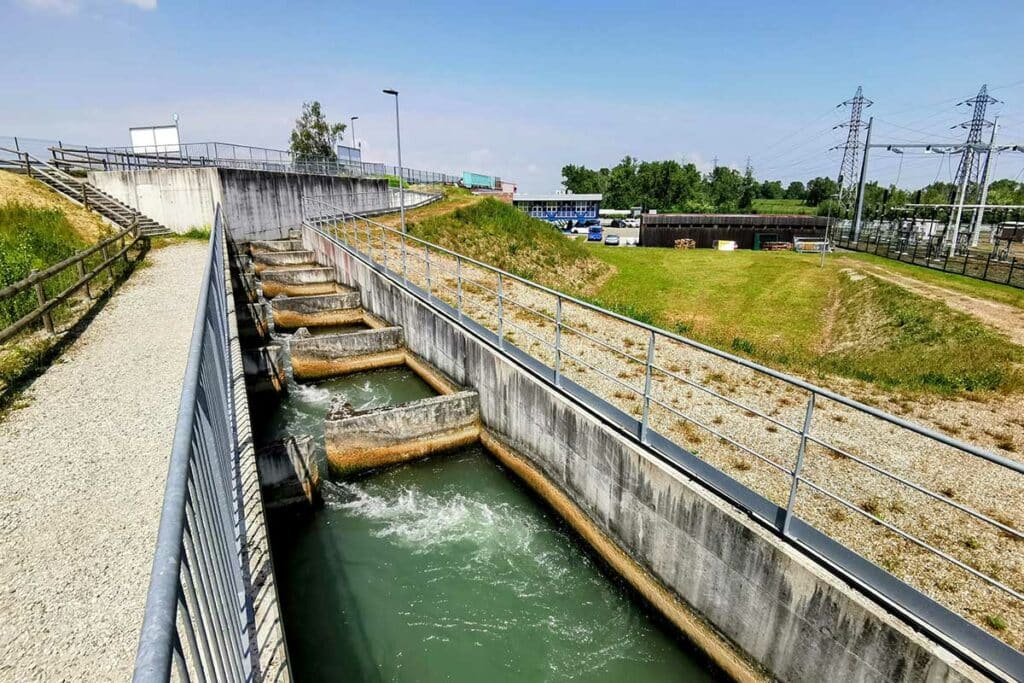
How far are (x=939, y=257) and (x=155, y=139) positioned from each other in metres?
43.6

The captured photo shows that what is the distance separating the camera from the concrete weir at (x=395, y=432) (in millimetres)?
8820

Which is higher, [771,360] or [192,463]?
[192,463]

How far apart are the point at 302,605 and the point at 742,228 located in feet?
187

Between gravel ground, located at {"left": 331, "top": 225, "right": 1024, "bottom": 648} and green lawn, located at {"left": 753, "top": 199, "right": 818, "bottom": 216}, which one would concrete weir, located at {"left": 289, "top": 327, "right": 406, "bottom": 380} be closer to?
gravel ground, located at {"left": 331, "top": 225, "right": 1024, "bottom": 648}

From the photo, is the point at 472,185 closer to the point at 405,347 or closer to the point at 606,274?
the point at 606,274

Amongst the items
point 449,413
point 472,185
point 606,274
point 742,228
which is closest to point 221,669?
point 449,413

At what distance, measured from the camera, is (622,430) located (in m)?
6.71

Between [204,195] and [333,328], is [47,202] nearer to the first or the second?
[204,195]

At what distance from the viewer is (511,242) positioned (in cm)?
2720

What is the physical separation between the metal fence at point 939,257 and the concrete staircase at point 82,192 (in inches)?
1379

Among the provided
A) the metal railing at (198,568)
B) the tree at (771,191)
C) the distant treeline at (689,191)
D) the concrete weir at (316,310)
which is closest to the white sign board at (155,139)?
the concrete weir at (316,310)

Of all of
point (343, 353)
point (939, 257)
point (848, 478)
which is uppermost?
point (939, 257)

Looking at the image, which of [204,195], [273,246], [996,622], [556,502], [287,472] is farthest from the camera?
[204,195]

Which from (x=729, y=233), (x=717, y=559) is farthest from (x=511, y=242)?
(x=729, y=233)
